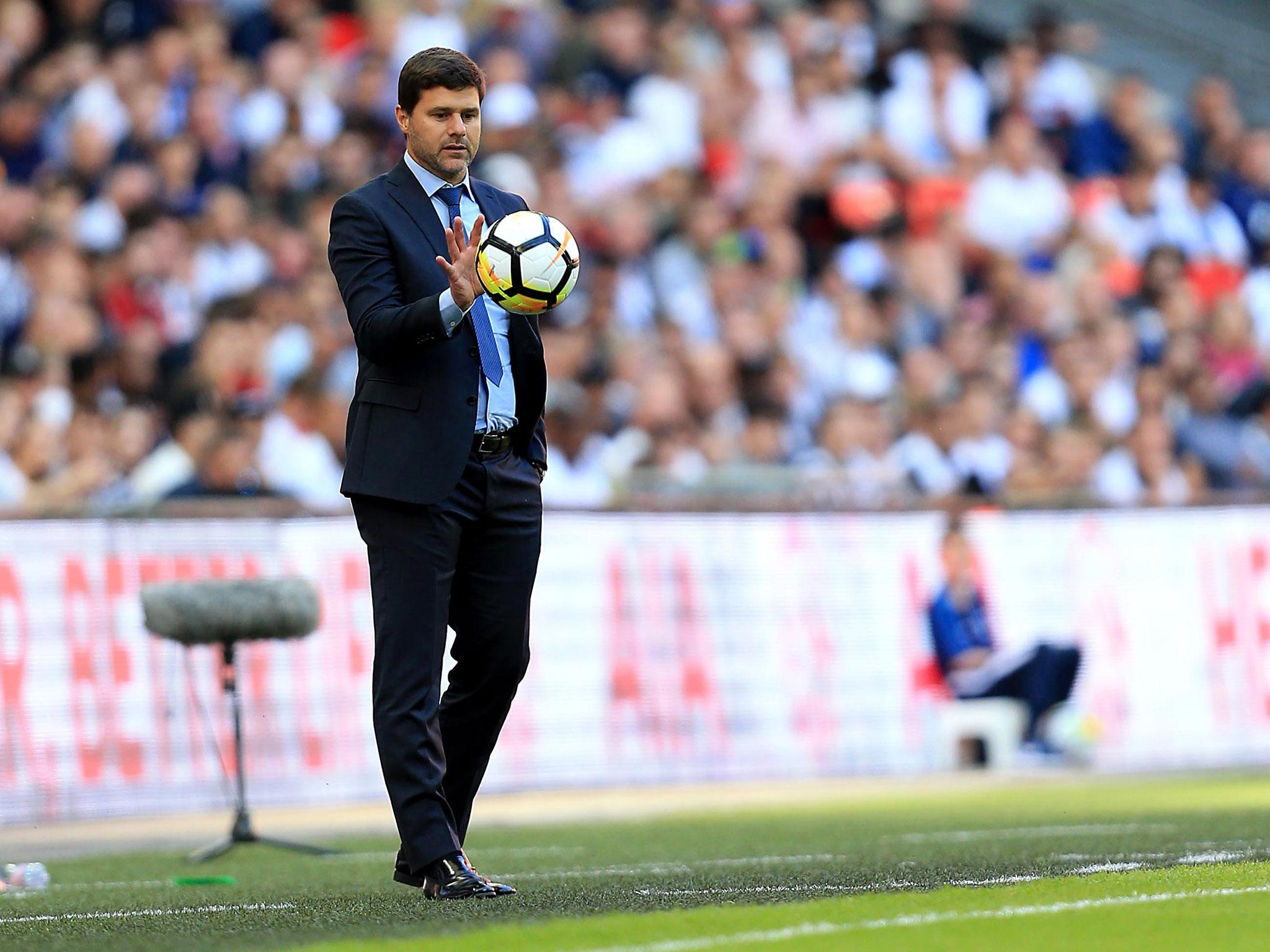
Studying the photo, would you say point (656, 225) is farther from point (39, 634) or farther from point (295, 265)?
point (39, 634)

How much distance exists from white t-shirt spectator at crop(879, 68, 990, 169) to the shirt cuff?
13631mm

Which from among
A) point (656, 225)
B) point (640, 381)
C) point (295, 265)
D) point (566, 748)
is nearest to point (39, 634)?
point (566, 748)

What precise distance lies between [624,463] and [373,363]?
8.29 m

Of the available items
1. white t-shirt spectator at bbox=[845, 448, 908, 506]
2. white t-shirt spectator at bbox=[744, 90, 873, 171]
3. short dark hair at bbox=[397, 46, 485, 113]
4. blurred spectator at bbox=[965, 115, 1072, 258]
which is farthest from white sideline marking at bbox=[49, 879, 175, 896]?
blurred spectator at bbox=[965, 115, 1072, 258]

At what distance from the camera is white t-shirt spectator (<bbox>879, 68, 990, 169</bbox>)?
1969 cm

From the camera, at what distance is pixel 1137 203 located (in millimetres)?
20641

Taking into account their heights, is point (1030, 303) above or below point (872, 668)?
above

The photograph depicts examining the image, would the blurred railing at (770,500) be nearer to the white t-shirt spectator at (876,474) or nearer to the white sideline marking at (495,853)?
the white t-shirt spectator at (876,474)

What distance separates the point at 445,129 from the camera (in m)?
6.54

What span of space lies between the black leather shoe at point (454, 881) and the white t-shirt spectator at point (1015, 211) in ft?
45.2

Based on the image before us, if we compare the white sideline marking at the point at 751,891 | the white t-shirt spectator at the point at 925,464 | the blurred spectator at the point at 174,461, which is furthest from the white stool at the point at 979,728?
the white sideline marking at the point at 751,891

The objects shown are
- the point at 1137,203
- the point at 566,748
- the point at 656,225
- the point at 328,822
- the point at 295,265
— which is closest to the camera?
the point at 328,822

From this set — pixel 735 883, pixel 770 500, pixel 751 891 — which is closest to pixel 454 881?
pixel 751 891

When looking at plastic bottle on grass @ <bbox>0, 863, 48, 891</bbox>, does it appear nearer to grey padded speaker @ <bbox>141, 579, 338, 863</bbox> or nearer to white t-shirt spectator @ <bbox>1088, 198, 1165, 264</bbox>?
grey padded speaker @ <bbox>141, 579, 338, 863</bbox>
